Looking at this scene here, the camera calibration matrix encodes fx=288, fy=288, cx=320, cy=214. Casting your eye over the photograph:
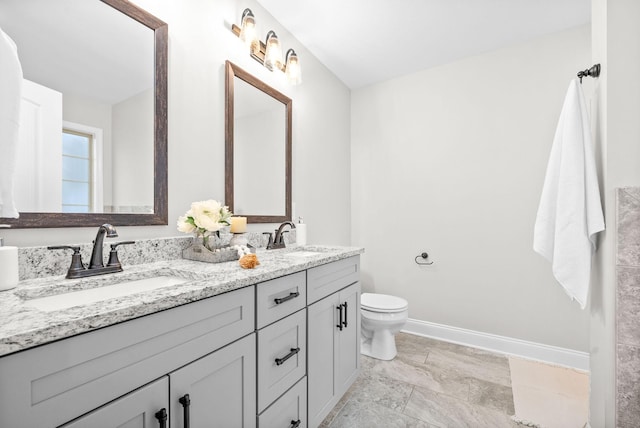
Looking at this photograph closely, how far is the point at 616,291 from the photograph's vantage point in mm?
1173

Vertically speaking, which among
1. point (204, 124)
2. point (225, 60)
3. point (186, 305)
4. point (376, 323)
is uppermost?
point (225, 60)

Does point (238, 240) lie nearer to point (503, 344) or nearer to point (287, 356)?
point (287, 356)

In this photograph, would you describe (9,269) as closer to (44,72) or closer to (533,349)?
(44,72)

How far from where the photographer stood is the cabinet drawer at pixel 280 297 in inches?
42.2

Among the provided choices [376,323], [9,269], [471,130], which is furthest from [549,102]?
[9,269]

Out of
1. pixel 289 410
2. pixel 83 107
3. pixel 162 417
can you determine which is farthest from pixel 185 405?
pixel 83 107

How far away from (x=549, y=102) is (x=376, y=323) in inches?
83.1

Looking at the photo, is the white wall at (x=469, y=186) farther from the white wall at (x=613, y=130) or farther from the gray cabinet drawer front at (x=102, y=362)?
the gray cabinet drawer front at (x=102, y=362)

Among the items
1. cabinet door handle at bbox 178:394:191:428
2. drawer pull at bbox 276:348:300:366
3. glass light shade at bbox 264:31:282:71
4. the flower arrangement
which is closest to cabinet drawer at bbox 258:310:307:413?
drawer pull at bbox 276:348:300:366

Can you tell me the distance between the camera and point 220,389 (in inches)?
35.8

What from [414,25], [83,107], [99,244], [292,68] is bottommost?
[99,244]

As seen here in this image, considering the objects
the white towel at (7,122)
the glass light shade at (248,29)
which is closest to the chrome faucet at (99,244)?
the white towel at (7,122)

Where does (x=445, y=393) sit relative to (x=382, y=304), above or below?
below

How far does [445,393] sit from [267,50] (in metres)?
2.45
